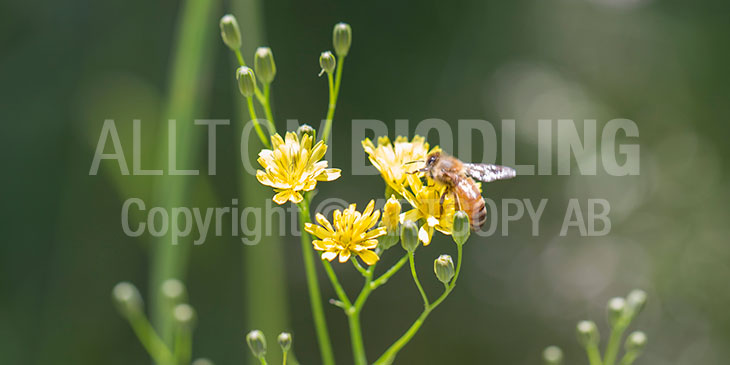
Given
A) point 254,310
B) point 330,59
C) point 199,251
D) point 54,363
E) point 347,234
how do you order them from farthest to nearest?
point 199,251
point 54,363
point 254,310
point 330,59
point 347,234

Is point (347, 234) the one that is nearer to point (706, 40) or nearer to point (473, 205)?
point (473, 205)

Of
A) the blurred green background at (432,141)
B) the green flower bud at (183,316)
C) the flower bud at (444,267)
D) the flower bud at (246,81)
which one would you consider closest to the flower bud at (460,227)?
the flower bud at (444,267)

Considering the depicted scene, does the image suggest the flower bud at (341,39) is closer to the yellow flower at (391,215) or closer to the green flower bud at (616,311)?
the yellow flower at (391,215)

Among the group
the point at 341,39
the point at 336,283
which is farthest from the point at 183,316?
the point at 341,39

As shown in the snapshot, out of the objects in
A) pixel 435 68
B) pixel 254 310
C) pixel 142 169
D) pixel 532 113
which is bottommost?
pixel 254 310

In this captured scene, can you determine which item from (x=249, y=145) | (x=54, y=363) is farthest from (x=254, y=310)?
(x=54, y=363)

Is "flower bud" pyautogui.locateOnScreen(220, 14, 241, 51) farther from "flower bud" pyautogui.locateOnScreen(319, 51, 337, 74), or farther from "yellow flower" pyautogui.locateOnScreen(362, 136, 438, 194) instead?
"yellow flower" pyautogui.locateOnScreen(362, 136, 438, 194)

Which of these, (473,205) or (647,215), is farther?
(647,215)

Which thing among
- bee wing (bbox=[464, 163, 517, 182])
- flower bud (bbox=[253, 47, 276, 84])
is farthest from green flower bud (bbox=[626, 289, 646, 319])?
flower bud (bbox=[253, 47, 276, 84])
